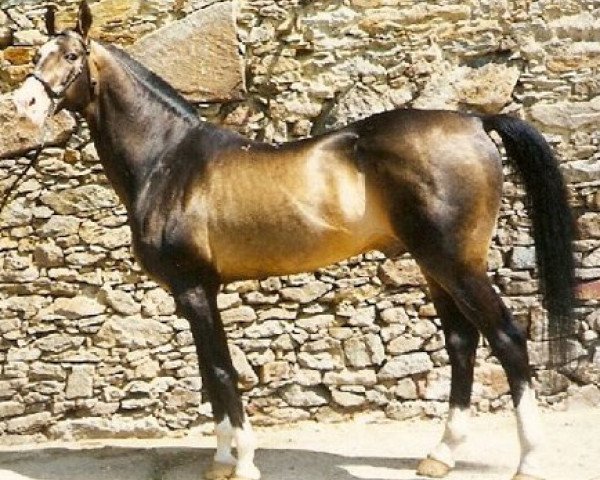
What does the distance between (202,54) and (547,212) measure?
80.3 inches

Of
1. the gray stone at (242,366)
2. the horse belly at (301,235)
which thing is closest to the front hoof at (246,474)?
the horse belly at (301,235)

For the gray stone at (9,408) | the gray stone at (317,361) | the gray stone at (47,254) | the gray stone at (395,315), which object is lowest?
the gray stone at (9,408)

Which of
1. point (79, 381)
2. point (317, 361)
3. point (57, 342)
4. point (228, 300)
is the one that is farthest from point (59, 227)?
point (317, 361)

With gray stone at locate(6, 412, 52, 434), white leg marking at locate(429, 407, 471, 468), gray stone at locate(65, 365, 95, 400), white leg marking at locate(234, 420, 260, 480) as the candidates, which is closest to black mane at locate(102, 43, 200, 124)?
→ white leg marking at locate(234, 420, 260, 480)

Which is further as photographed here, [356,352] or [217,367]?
[356,352]

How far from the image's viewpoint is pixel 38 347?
4613 millimetres

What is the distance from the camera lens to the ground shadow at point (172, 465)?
3947mm

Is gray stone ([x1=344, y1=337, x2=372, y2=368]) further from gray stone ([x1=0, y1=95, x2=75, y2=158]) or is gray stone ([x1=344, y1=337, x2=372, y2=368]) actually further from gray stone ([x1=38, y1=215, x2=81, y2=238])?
gray stone ([x1=0, y1=95, x2=75, y2=158])

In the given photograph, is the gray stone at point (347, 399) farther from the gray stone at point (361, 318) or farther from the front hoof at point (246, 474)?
the front hoof at point (246, 474)

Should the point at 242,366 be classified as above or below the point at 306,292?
below

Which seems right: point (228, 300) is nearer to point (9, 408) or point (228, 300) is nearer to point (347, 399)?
point (347, 399)

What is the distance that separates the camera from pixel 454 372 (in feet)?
12.6

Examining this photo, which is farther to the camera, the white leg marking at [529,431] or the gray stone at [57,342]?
the gray stone at [57,342]

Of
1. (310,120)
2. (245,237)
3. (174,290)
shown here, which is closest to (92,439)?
(174,290)
